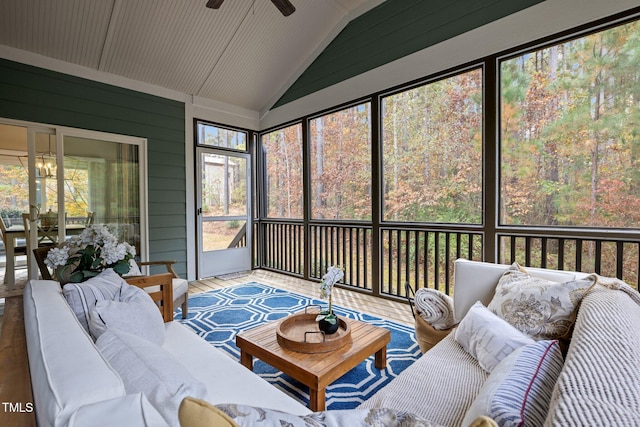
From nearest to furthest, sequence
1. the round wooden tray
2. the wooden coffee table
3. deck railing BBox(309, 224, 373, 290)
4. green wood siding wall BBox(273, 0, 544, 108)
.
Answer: the wooden coffee table, the round wooden tray, green wood siding wall BBox(273, 0, 544, 108), deck railing BBox(309, 224, 373, 290)

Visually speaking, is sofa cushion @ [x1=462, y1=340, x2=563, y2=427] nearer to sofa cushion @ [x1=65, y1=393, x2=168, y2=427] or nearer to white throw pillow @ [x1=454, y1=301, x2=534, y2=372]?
white throw pillow @ [x1=454, y1=301, x2=534, y2=372]

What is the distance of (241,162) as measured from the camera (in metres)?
5.39

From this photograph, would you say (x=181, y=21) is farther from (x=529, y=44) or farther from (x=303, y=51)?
(x=529, y=44)

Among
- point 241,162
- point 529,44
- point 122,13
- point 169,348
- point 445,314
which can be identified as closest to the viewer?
point 169,348

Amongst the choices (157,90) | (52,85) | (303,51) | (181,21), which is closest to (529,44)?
(303,51)

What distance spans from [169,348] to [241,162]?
4104 mm

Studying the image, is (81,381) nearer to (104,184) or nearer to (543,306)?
(543,306)

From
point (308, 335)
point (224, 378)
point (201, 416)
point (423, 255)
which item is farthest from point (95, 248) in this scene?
point (423, 255)

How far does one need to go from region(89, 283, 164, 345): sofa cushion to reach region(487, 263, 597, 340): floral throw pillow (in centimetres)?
181

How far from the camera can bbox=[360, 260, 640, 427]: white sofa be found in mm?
578

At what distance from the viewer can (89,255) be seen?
195 cm

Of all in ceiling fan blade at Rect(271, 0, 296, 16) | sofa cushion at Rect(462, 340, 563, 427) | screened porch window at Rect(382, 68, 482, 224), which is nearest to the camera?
sofa cushion at Rect(462, 340, 563, 427)

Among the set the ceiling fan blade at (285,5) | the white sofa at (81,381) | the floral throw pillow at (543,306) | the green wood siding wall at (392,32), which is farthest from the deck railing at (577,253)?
the ceiling fan blade at (285,5)

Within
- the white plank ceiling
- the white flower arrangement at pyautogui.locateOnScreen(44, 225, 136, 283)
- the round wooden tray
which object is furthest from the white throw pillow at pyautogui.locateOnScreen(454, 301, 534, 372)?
the white plank ceiling
